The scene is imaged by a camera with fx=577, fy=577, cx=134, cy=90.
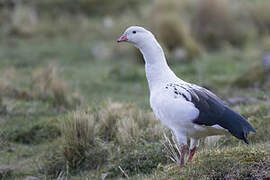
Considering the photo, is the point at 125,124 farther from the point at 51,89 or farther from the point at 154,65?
the point at 51,89

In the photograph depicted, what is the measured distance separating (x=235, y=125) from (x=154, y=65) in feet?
4.36

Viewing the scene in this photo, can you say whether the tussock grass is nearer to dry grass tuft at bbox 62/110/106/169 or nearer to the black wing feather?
dry grass tuft at bbox 62/110/106/169

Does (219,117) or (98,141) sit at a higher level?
(219,117)

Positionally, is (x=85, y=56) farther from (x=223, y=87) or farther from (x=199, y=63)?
(x=223, y=87)

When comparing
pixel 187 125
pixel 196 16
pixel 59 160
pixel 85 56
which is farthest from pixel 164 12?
pixel 187 125

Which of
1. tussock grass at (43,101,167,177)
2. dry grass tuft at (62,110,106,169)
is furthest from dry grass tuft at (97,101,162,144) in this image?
dry grass tuft at (62,110,106,169)

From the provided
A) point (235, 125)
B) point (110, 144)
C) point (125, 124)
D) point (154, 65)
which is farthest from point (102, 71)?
point (235, 125)

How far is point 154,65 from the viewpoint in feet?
22.2

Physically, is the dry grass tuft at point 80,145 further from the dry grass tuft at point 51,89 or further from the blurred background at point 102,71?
the dry grass tuft at point 51,89

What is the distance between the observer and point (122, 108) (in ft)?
30.9

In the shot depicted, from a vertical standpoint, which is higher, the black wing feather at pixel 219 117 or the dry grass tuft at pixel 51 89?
the black wing feather at pixel 219 117

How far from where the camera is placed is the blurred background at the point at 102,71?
325 inches

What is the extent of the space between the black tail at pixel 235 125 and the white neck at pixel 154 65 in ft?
3.05

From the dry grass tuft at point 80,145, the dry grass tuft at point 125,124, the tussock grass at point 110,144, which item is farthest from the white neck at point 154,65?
the dry grass tuft at point 80,145
